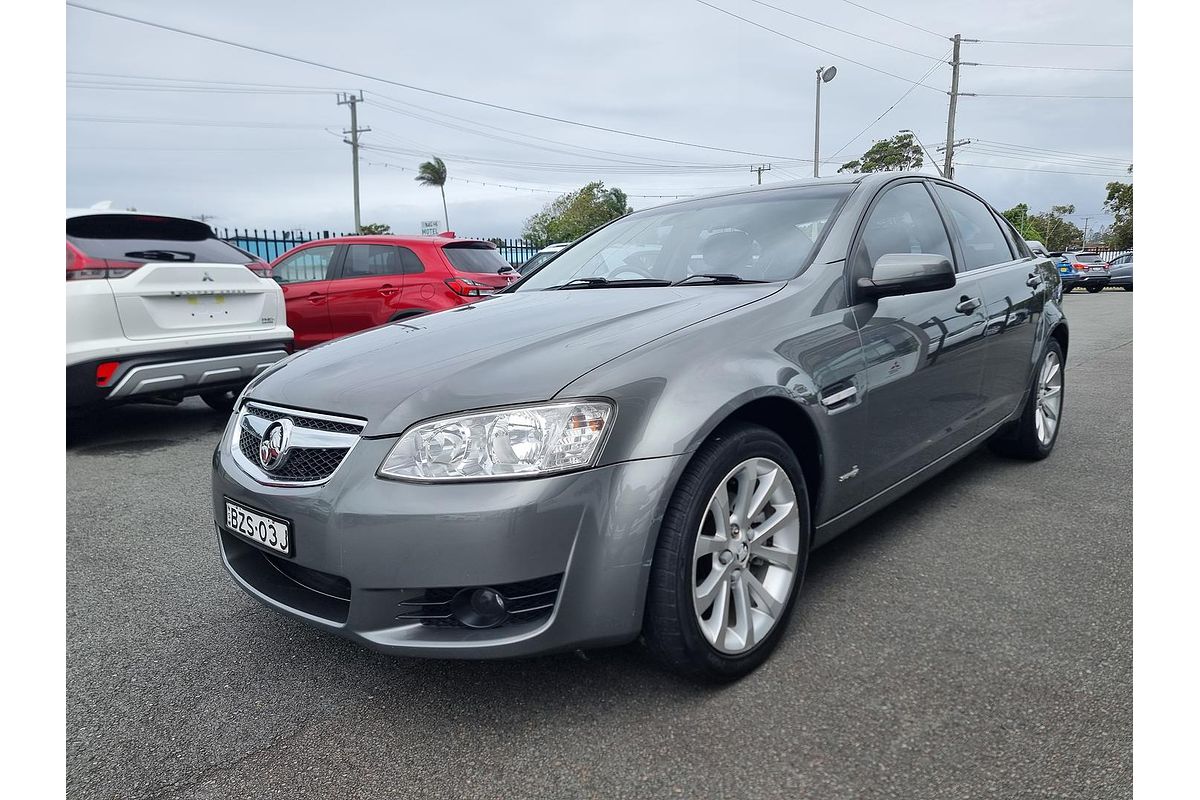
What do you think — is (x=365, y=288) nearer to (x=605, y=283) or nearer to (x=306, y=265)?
(x=306, y=265)

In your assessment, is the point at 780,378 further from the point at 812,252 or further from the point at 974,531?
the point at 974,531

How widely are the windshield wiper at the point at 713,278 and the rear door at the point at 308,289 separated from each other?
585cm

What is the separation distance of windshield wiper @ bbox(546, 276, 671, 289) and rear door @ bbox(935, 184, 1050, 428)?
1477 mm

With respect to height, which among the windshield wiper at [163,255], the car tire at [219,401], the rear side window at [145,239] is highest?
the rear side window at [145,239]

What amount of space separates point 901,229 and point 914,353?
581 millimetres

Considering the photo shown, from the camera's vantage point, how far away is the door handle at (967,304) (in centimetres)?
324

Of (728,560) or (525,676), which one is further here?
(525,676)

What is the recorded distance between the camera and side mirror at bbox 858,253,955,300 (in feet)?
8.57

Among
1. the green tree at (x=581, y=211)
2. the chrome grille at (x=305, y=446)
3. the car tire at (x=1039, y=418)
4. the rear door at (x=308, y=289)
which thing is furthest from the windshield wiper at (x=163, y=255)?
the green tree at (x=581, y=211)

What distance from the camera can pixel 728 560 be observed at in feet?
7.03

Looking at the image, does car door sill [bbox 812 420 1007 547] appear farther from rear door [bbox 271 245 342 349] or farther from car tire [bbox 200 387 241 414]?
rear door [bbox 271 245 342 349]

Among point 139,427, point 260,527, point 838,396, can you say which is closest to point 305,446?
point 260,527

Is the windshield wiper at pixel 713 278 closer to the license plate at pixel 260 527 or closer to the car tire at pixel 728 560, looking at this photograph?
the car tire at pixel 728 560

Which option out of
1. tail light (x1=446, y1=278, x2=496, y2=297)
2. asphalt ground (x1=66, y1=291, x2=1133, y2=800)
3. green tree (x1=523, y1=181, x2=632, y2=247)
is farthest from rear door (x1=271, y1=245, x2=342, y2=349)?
green tree (x1=523, y1=181, x2=632, y2=247)
